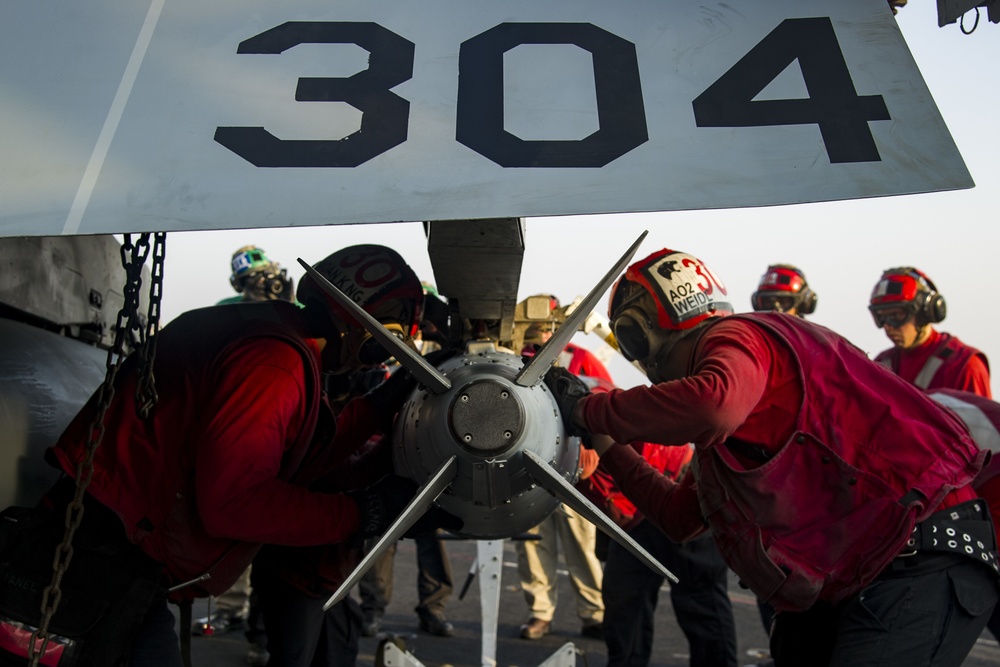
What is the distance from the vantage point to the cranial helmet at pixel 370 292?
11.1 feet

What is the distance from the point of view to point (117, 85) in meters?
1.66

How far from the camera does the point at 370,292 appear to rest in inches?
134

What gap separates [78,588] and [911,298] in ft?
18.3

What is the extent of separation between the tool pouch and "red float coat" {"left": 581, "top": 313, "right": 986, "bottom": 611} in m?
1.52

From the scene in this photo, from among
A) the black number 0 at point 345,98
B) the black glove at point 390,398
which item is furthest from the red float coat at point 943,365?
the black number 0 at point 345,98

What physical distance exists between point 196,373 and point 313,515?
59 cm

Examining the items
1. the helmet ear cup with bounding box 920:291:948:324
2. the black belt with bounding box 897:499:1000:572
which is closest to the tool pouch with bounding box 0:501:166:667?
the black belt with bounding box 897:499:1000:572

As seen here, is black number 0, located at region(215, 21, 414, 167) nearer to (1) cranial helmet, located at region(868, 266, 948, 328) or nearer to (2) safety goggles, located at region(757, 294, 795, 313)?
(1) cranial helmet, located at region(868, 266, 948, 328)

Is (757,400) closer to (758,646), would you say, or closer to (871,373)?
(871,373)

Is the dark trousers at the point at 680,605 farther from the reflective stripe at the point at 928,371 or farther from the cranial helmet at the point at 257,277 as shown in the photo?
the cranial helmet at the point at 257,277

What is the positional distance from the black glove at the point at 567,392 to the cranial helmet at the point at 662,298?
0.37 meters

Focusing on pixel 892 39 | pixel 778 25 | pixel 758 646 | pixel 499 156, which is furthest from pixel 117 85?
pixel 758 646

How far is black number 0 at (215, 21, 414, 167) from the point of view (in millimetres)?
1608

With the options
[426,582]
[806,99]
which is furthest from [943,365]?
[806,99]
